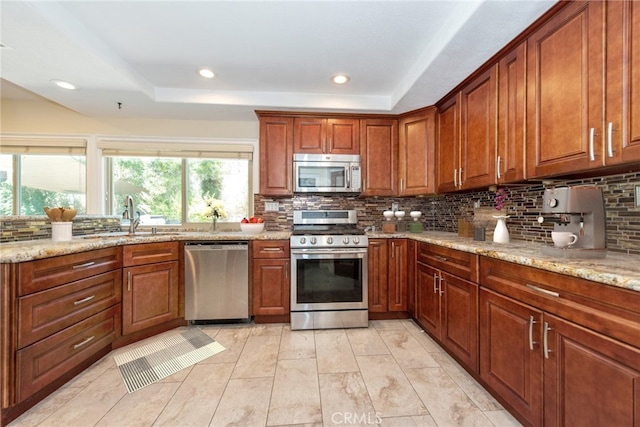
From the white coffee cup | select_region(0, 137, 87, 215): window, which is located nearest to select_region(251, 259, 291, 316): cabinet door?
the white coffee cup

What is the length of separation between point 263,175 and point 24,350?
2.13 metres

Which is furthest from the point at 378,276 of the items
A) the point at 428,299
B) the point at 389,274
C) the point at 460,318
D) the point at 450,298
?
the point at 460,318

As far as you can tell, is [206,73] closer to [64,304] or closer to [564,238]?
[64,304]

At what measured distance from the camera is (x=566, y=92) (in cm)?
139

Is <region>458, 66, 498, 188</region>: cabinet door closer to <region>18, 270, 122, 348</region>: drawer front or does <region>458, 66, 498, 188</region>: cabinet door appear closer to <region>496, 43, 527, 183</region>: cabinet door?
<region>496, 43, 527, 183</region>: cabinet door

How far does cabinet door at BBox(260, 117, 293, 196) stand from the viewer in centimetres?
289

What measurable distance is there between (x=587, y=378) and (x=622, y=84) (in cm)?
125

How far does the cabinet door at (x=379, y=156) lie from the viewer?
297cm

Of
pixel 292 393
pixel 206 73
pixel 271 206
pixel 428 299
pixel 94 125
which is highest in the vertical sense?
pixel 206 73

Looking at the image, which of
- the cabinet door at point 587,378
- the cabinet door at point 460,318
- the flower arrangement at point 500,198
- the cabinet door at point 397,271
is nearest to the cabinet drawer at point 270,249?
the cabinet door at point 397,271

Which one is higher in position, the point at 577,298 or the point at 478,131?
the point at 478,131

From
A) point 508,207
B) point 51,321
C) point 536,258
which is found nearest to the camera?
point 536,258

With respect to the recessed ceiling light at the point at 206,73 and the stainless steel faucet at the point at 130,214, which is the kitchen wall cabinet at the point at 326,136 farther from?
the stainless steel faucet at the point at 130,214

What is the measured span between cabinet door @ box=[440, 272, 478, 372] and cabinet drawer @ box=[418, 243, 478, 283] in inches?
2.0
